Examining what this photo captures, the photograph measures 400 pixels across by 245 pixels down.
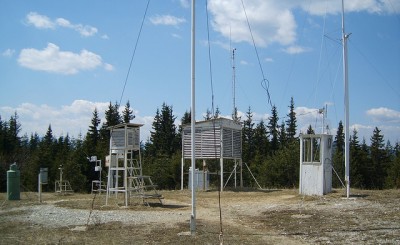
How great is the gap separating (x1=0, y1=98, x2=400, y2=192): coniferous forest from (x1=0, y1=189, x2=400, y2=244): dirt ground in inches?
1570

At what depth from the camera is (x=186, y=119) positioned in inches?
3573

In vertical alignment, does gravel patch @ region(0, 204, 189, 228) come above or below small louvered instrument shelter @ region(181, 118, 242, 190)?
below

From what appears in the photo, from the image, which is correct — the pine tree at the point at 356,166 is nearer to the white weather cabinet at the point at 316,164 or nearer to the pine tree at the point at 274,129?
the pine tree at the point at 274,129

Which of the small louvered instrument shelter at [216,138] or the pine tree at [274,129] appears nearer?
the small louvered instrument shelter at [216,138]

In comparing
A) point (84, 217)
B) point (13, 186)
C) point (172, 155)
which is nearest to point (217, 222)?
point (84, 217)

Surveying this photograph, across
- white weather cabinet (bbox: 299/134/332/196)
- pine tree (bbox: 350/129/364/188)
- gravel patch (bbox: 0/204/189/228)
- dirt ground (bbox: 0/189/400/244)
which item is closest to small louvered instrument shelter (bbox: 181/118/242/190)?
white weather cabinet (bbox: 299/134/332/196)

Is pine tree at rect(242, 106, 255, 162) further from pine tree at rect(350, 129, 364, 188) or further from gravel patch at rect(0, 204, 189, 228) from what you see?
gravel patch at rect(0, 204, 189, 228)

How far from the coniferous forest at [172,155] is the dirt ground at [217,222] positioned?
1570 inches

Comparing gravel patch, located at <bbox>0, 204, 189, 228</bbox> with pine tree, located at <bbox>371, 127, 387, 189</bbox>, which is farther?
pine tree, located at <bbox>371, 127, 387, 189</bbox>

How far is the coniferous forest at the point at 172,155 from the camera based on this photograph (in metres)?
71.0

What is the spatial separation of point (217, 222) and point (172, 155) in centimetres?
7048

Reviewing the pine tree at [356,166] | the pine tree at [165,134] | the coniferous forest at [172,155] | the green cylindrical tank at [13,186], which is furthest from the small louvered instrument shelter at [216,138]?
the pine tree at [165,134]

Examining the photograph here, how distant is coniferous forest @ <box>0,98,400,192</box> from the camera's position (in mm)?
71000

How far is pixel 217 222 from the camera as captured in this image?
14078mm
